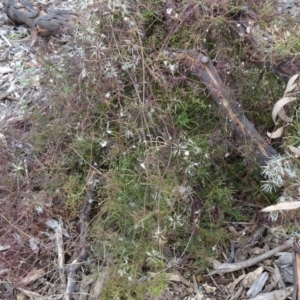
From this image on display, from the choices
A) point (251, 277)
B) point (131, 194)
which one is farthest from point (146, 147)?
point (251, 277)

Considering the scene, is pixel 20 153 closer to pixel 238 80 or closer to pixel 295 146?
pixel 238 80

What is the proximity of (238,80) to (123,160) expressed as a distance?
2.16 feet

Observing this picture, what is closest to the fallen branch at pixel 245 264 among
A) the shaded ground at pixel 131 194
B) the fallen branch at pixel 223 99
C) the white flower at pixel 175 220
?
the shaded ground at pixel 131 194

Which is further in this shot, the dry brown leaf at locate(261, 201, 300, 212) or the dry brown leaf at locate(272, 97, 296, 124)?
the dry brown leaf at locate(272, 97, 296, 124)

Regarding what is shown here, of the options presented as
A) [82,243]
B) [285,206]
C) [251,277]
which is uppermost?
[285,206]

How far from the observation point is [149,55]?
7.60 feet

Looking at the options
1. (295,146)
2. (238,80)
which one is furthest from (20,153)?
(295,146)

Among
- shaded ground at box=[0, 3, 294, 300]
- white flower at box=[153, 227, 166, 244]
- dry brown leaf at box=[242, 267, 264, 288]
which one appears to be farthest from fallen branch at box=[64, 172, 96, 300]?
dry brown leaf at box=[242, 267, 264, 288]

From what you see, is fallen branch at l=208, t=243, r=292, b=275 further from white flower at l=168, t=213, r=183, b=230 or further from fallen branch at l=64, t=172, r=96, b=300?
fallen branch at l=64, t=172, r=96, b=300

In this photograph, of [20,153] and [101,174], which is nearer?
[101,174]

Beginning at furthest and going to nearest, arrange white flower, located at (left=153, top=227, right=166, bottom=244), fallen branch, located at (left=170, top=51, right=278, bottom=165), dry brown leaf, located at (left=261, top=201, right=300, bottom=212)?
fallen branch, located at (left=170, top=51, right=278, bottom=165)
white flower, located at (left=153, top=227, right=166, bottom=244)
dry brown leaf, located at (left=261, top=201, right=300, bottom=212)

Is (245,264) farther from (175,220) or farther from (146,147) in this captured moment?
(146,147)

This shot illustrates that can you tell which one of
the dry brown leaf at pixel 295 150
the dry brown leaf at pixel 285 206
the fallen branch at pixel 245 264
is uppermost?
the dry brown leaf at pixel 295 150

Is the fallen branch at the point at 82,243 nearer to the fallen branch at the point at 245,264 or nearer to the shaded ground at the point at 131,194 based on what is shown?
the shaded ground at the point at 131,194
